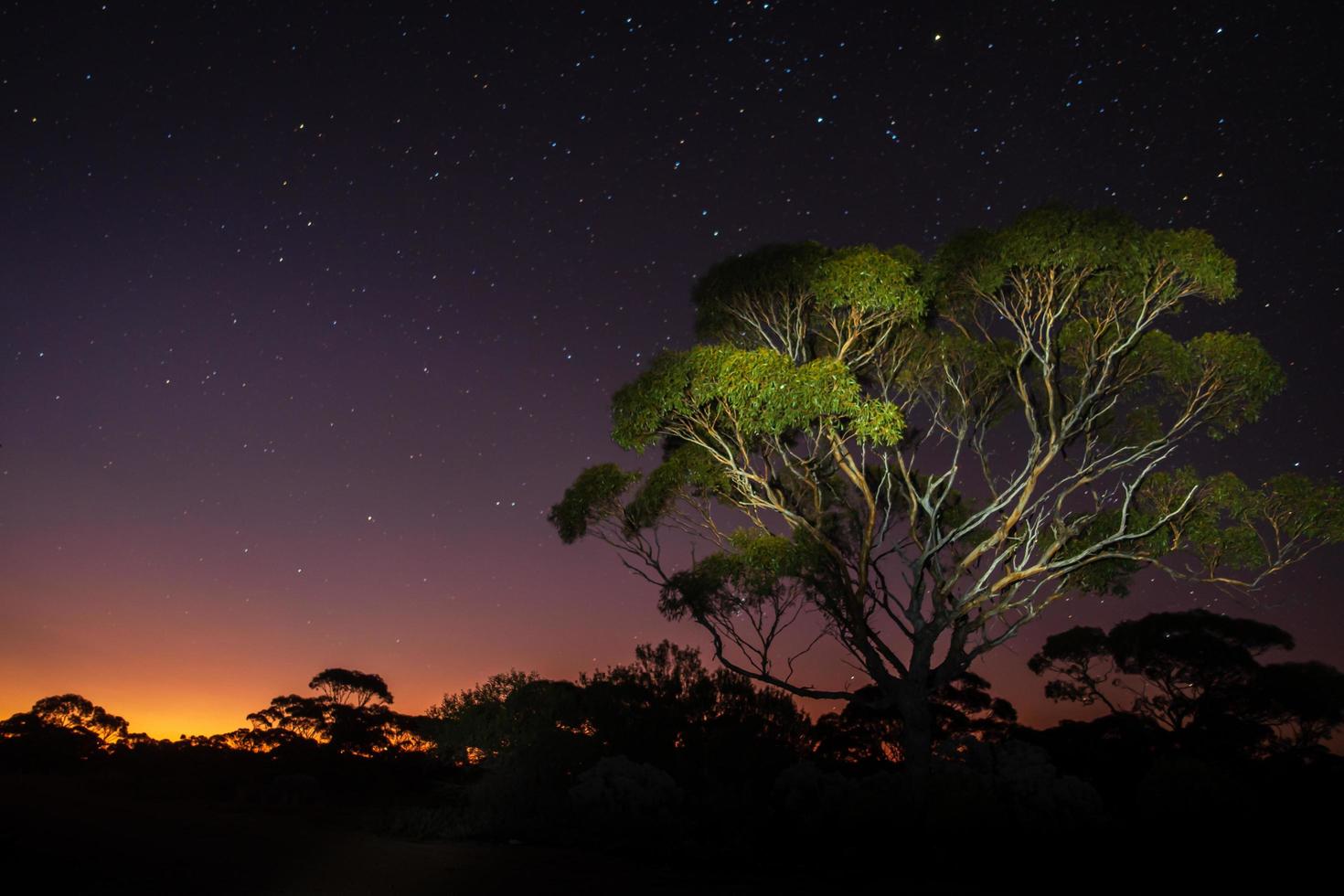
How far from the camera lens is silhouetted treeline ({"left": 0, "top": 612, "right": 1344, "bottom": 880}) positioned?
13086 mm

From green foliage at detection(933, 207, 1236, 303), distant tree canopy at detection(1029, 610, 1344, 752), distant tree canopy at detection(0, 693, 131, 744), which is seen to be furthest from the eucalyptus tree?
distant tree canopy at detection(0, 693, 131, 744)

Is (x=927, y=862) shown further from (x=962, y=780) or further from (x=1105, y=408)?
(x=1105, y=408)

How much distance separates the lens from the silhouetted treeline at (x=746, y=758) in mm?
13086

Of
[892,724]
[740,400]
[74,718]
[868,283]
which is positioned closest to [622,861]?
[740,400]

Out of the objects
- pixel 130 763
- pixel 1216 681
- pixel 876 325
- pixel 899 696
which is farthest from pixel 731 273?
pixel 130 763

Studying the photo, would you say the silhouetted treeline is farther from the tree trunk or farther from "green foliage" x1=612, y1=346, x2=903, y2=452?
"green foliage" x1=612, y1=346, x2=903, y2=452

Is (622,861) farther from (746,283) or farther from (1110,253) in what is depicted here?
(1110,253)

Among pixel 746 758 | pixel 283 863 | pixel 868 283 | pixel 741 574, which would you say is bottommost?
pixel 283 863

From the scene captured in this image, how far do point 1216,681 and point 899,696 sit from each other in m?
→ 16.1

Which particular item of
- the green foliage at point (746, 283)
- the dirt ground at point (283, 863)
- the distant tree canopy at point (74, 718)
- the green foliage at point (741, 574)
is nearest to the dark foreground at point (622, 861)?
the dirt ground at point (283, 863)

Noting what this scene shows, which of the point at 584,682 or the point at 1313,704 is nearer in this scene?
the point at 584,682

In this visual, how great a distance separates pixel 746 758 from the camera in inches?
652

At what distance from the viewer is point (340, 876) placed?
9570 mm

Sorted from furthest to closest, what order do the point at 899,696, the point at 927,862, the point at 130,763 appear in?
the point at 130,763, the point at 899,696, the point at 927,862
